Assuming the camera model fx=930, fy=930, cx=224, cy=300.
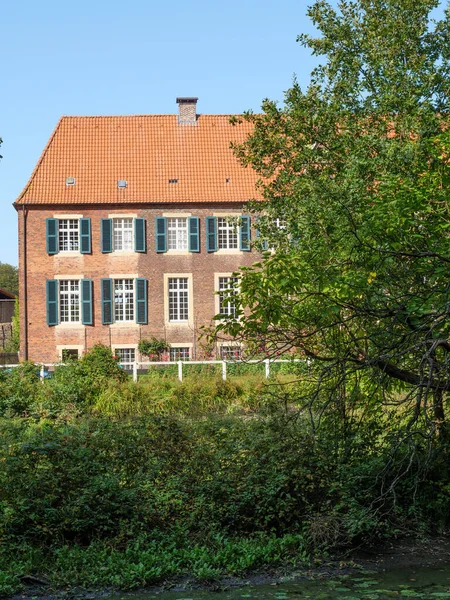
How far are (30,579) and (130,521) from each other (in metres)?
1.40

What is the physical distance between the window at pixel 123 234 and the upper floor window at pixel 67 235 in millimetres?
1034

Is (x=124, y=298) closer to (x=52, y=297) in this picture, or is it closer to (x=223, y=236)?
(x=52, y=297)

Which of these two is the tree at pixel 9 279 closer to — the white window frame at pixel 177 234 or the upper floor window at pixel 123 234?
the upper floor window at pixel 123 234

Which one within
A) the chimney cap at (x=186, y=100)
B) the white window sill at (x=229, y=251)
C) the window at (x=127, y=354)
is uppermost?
the chimney cap at (x=186, y=100)

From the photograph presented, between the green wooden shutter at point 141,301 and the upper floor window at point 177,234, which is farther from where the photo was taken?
the upper floor window at point 177,234

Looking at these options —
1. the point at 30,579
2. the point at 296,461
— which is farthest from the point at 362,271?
the point at 30,579

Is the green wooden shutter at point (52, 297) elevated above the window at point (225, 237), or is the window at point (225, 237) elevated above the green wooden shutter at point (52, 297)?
the window at point (225, 237)

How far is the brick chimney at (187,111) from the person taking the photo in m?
37.2

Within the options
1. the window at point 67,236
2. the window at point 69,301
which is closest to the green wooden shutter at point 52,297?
the window at point 69,301

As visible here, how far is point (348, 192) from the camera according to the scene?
17.9m

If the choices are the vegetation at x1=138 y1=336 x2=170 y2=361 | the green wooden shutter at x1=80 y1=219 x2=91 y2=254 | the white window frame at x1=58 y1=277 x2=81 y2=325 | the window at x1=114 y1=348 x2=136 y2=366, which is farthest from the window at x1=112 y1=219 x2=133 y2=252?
the window at x1=114 y1=348 x2=136 y2=366

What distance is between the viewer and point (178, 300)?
114 ft

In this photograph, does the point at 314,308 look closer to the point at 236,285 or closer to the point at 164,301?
the point at 236,285

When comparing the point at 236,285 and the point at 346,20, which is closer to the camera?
the point at 236,285
